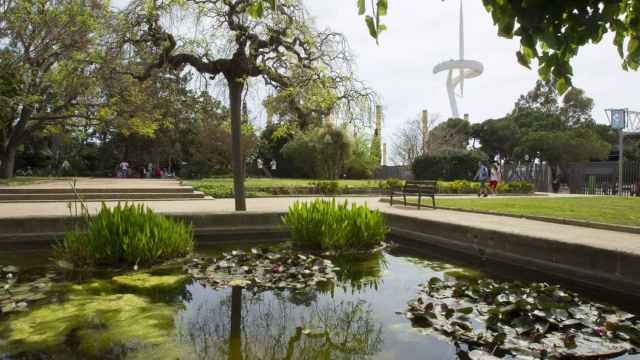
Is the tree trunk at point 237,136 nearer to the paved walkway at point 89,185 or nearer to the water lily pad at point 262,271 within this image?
the water lily pad at point 262,271

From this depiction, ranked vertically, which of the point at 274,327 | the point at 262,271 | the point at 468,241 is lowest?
the point at 274,327

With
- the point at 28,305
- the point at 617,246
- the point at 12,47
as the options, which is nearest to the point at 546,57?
the point at 617,246

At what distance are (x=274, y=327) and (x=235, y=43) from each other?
7.93m

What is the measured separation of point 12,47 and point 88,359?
26.0m

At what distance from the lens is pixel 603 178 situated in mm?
28438

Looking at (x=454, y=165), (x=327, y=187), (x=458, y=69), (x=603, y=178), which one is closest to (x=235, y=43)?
(x=327, y=187)

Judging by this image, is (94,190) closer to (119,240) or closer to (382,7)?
(119,240)

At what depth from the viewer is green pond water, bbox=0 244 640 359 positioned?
398 centimetres

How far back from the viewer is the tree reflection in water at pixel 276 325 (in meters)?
4.02

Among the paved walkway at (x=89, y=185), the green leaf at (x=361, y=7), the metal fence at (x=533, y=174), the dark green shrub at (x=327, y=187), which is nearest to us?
the green leaf at (x=361, y=7)

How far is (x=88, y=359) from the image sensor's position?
147 inches

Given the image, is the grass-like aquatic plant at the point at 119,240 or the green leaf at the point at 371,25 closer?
the green leaf at the point at 371,25

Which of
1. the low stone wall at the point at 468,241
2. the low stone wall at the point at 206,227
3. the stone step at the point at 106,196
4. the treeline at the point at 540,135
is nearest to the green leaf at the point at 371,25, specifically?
the low stone wall at the point at 468,241

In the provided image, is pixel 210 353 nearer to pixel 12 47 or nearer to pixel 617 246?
pixel 617 246
